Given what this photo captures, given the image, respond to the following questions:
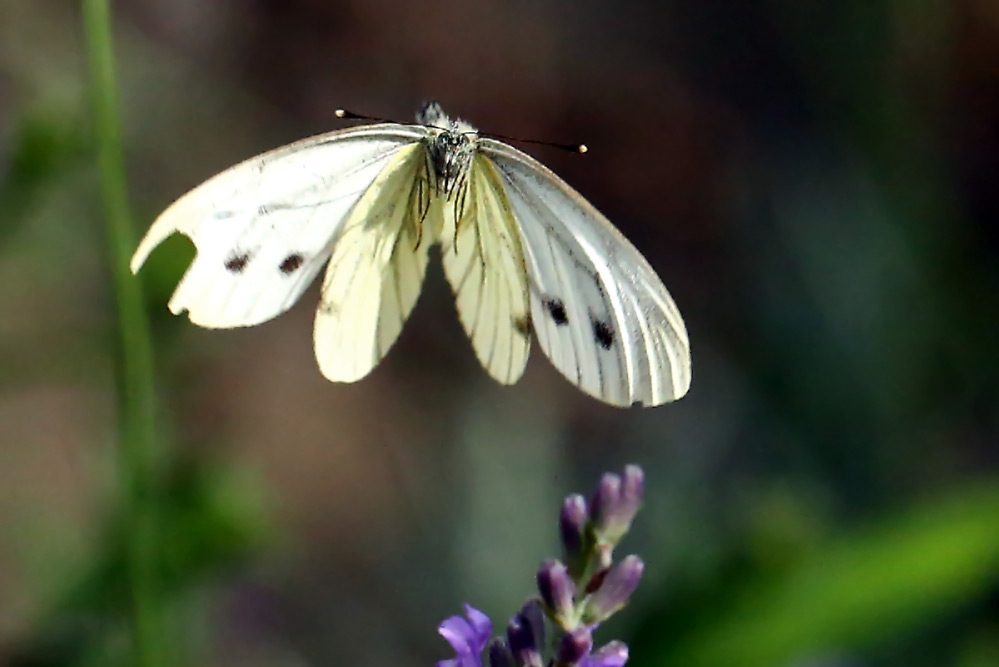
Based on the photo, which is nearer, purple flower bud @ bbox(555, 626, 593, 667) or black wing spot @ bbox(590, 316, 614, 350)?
purple flower bud @ bbox(555, 626, 593, 667)

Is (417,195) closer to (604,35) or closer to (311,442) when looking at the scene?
(311,442)

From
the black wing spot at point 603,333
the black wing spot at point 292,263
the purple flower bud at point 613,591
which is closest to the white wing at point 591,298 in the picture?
the black wing spot at point 603,333

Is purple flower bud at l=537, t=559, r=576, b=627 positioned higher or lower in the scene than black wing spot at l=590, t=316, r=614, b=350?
lower

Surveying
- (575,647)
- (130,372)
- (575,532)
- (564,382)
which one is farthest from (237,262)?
(564,382)

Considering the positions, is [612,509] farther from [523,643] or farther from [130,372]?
[130,372]

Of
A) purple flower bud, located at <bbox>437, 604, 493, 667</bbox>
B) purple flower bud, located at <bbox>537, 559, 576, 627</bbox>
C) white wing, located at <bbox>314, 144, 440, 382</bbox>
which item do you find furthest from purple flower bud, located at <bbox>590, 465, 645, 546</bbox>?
white wing, located at <bbox>314, 144, 440, 382</bbox>

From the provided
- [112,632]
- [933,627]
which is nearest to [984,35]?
[933,627]

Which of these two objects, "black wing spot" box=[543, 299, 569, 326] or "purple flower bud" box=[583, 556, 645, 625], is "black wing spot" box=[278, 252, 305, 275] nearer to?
"black wing spot" box=[543, 299, 569, 326]
